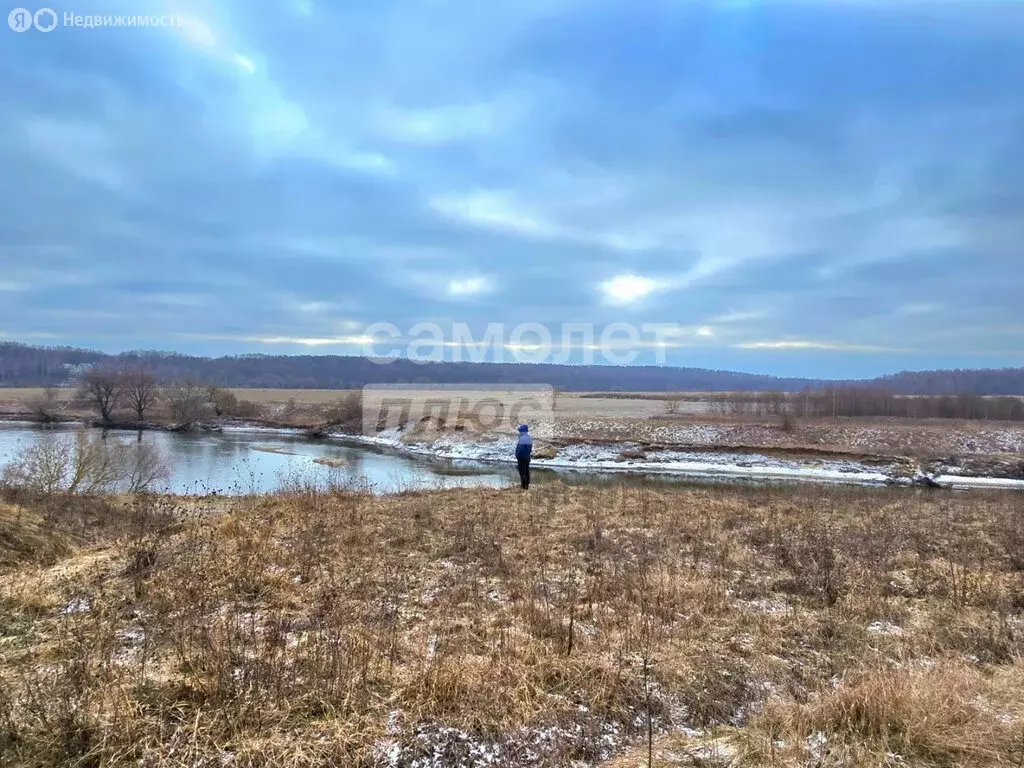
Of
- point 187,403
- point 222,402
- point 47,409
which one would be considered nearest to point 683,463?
point 222,402

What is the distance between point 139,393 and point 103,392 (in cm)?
332

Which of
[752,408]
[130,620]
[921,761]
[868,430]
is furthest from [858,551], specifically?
[752,408]

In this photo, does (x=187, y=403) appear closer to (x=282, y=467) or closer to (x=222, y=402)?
(x=222, y=402)

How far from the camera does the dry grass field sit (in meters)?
3.29

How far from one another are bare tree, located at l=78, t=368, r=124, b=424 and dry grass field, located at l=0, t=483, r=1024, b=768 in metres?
62.6

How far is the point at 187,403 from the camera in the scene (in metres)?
60.7

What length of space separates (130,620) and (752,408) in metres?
61.1

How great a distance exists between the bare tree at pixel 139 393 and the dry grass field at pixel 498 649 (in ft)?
202

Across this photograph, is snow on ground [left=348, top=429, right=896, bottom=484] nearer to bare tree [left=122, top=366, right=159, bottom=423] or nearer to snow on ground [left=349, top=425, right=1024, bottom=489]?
snow on ground [left=349, top=425, right=1024, bottom=489]

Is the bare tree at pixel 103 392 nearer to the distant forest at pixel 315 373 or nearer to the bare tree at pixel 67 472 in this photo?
the distant forest at pixel 315 373

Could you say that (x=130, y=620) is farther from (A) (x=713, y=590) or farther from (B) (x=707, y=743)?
(A) (x=713, y=590)

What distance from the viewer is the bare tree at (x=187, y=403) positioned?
59469mm

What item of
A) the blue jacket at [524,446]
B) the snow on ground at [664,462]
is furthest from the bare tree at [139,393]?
the blue jacket at [524,446]

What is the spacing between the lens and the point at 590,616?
577cm
